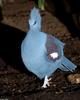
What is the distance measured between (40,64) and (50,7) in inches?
53.1

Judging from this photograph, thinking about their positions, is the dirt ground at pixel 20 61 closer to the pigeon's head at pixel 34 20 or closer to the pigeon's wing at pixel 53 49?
the pigeon's wing at pixel 53 49

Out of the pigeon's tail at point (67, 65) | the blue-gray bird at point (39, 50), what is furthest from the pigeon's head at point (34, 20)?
the pigeon's tail at point (67, 65)

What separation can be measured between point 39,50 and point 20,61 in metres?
0.55

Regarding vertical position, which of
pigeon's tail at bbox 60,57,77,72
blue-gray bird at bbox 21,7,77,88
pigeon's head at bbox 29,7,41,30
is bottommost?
pigeon's tail at bbox 60,57,77,72

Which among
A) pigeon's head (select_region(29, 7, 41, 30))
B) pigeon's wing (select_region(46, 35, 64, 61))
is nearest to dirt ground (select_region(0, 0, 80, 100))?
pigeon's wing (select_region(46, 35, 64, 61))

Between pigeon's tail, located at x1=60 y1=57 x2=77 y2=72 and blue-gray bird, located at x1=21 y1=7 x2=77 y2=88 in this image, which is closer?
blue-gray bird, located at x1=21 y1=7 x2=77 y2=88

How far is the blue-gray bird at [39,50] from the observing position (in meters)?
2.12

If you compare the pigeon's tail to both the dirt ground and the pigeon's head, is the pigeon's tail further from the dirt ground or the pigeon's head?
the pigeon's head

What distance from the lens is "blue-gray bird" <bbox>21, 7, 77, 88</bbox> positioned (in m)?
2.12

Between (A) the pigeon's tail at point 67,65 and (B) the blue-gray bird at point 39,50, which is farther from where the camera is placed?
(A) the pigeon's tail at point 67,65

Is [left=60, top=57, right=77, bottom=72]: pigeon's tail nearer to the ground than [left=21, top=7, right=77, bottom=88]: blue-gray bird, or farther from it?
nearer to the ground

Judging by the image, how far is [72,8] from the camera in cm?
338

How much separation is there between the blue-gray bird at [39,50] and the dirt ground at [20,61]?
116mm

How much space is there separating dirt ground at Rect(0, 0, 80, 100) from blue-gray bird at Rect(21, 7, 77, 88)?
0.38 ft
